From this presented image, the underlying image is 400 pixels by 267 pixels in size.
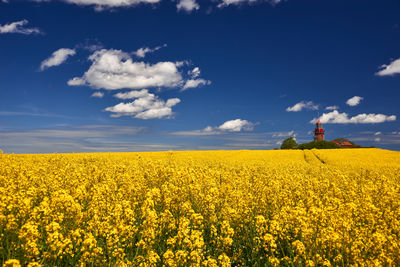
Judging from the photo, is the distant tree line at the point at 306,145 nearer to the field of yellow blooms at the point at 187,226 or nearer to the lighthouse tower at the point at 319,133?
the lighthouse tower at the point at 319,133

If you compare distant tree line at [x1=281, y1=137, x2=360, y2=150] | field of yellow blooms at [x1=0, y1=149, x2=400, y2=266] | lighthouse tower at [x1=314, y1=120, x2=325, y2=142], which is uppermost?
lighthouse tower at [x1=314, y1=120, x2=325, y2=142]

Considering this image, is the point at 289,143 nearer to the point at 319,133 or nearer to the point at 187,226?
the point at 319,133

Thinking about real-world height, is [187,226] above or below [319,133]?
below

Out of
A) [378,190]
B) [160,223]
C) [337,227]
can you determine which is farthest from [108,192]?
[378,190]

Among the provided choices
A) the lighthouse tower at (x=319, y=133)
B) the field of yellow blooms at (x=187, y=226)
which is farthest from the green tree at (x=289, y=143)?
the field of yellow blooms at (x=187, y=226)

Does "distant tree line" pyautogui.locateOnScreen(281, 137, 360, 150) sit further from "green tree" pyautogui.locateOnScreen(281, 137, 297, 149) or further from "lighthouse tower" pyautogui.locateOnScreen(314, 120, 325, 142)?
"lighthouse tower" pyautogui.locateOnScreen(314, 120, 325, 142)

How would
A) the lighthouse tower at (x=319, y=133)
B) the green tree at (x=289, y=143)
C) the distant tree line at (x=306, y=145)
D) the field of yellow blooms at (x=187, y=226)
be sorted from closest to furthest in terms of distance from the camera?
the field of yellow blooms at (x=187, y=226) < the distant tree line at (x=306, y=145) < the green tree at (x=289, y=143) < the lighthouse tower at (x=319, y=133)

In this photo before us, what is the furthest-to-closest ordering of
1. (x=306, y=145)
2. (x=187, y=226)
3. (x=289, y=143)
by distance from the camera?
1. (x=289, y=143)
2. (x=306, y=145)
3. (x=187, y=226)

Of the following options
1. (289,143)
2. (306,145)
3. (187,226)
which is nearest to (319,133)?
(289,143)

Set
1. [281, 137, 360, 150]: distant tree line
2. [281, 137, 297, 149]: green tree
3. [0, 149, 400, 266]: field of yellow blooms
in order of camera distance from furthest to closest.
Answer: [281, 137, 297, 149]: green tree < [281, 137, 360, 150]: distant tree line < [0, 149, 400, 266]: field of yellow blooms

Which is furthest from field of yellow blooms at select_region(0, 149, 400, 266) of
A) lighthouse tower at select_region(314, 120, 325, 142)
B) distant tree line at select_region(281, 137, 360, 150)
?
lighthouse tower at select_region(314, 120, 325, 142)

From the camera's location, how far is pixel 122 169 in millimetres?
10422

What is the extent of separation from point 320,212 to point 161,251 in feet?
11.7

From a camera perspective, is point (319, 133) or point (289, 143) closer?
point (289, 143)
